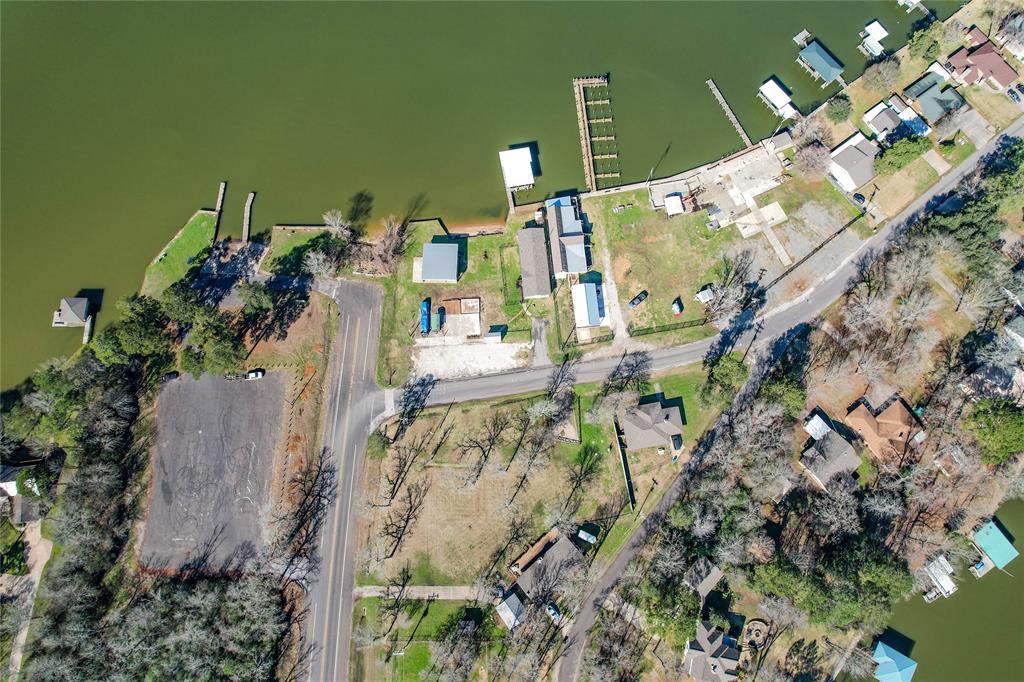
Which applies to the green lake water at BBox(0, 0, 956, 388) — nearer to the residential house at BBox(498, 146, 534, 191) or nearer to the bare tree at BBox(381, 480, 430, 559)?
the residential house at BBox(498, 146, 534, 191)

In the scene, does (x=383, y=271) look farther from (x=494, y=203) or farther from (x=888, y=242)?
(x=888, y=242)

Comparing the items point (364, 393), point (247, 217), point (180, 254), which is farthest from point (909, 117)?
point (180, 254)

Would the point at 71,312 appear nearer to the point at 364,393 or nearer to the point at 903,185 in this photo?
the point at 364,393

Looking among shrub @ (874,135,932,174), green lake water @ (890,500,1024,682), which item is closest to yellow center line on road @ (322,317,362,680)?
green lake water @ (890,500,1024,682)

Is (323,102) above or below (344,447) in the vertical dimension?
above

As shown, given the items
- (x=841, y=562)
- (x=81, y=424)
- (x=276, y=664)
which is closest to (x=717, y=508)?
(x=841, y=562)

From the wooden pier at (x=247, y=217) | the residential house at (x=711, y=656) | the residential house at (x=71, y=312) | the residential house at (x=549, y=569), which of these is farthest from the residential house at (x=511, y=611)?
the residential house at (x=71, y=312)
